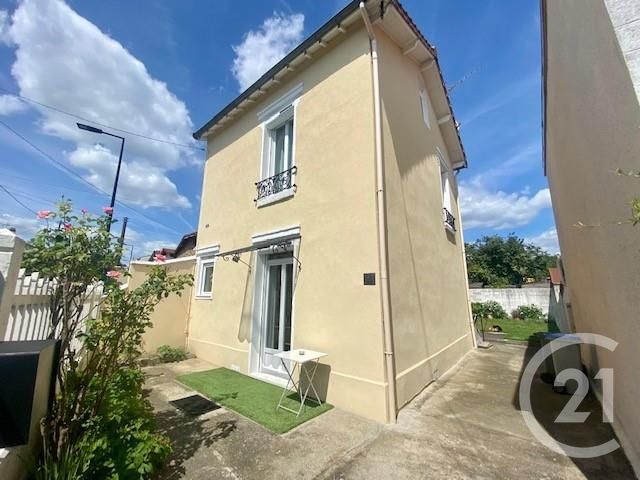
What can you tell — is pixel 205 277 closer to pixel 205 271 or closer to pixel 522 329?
pixel 205 271

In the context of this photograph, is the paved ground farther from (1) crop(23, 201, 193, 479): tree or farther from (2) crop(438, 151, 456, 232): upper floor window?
(2) crop(438, 151, 456, 232): upper floor window

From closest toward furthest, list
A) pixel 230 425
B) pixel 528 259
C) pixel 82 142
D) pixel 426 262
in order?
1. pixel 230 425
2. pixel 426 262
3. pixel 82 142
4. pixel 528 259

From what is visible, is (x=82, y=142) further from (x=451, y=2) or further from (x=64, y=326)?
(x=451, y=2)

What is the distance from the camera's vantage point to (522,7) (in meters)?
6.44

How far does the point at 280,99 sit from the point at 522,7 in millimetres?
6173

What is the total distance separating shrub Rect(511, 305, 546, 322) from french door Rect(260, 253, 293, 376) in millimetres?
20604

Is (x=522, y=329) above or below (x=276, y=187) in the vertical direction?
below

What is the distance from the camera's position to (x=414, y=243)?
653cm

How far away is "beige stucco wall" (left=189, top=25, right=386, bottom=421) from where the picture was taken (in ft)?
16.5

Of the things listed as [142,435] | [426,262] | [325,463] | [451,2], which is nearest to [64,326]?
[142,435]

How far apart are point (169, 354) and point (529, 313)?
75.7ft

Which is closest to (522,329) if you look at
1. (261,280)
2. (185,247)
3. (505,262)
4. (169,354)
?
(261,280)

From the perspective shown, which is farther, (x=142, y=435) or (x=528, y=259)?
(x=528, y=259)

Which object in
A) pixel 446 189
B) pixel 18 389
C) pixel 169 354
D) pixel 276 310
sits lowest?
pixel 169 354
